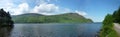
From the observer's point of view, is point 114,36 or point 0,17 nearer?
point 114,36

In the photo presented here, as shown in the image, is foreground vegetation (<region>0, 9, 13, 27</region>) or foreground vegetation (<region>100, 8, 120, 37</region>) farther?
foreground vegetation (<region>0, 9, 13, 27</region>)

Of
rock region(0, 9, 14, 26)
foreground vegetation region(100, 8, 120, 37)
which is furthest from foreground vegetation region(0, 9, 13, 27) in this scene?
foreground vegetation region(100, 8, 120, 37)

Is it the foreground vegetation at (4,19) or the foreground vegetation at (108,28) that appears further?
the foreground vegetation at (4,19)

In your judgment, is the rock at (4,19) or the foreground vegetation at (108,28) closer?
the foreground vegetation at (108,28)

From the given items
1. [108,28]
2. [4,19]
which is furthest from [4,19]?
[108,28]

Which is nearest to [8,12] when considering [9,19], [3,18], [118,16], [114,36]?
[9,19]

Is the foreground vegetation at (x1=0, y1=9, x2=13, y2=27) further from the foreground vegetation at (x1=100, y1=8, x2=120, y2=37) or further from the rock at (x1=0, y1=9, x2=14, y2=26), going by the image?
the foreground vegetation at (x1=100, y1=8, x2=120, y2=37)

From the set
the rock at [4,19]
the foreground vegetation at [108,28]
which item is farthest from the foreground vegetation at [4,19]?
the foreground vegetation at [108,28]

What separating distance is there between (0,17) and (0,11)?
42.0 feet

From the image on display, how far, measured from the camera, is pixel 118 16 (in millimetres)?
88125

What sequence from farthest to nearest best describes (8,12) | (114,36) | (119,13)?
(8,12)
(119,13)
(114,36)

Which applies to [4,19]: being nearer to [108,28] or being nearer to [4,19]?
[4,19]

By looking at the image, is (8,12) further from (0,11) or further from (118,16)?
(118,16)

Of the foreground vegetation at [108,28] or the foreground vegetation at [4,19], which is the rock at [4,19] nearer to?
the foreground vegetation at [4,19]
